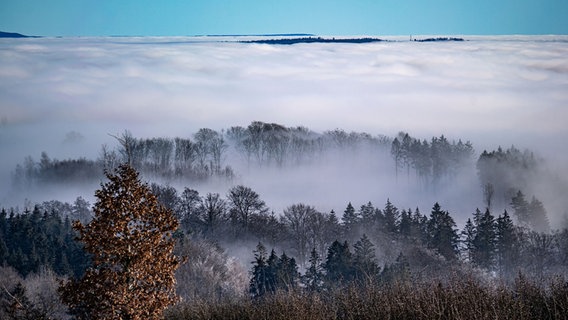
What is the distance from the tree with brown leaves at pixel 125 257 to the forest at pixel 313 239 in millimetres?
902

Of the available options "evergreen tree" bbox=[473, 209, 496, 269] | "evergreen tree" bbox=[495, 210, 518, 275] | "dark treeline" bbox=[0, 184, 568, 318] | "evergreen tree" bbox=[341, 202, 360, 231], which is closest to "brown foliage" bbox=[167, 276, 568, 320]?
"dark treeline" bbox=[0, 184, 568, 318]

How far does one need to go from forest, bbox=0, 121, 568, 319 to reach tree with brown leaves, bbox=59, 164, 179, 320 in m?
0.90

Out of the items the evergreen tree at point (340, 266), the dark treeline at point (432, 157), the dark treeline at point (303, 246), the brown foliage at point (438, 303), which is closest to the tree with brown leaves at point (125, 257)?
the brown foliage at point (438, 303)

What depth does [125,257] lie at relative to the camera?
10.4 m

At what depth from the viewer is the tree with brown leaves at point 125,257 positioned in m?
10.3

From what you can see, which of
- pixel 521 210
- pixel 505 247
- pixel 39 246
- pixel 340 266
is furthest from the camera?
pixel 521 210

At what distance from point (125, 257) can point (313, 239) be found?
40671mm

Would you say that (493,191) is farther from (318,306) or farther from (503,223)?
(318,306)

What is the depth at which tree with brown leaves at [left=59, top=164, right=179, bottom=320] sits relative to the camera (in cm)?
1030

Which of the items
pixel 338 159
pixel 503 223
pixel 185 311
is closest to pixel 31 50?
pixel 338 159

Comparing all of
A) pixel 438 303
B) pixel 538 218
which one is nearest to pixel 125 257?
pixel 438 303

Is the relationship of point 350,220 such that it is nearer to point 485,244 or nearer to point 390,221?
point 390,221

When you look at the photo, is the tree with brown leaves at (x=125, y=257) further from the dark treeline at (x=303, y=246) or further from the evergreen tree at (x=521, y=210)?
the evergreen tree at (x=521, y=210)

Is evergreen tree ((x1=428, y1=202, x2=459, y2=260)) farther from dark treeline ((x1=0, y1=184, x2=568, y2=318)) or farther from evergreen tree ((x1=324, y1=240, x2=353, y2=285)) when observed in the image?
evergreen tree ((x1=324, y1=240, x2=353, y2=285))
